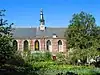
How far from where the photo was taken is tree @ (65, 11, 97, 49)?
221ft

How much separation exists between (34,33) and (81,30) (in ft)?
44.5

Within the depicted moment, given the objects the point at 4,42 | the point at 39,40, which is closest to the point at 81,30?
the point at 39,40

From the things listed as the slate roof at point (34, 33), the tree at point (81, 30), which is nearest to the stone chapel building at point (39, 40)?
the slate roof at point (34, 33)

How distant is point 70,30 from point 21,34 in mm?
13912

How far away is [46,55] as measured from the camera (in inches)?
2751

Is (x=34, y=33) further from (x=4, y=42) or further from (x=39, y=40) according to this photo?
(x=4, y=42)

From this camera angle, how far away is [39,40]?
3029 inches

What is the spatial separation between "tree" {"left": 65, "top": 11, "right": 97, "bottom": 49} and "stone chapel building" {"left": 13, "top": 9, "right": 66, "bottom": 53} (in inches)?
180

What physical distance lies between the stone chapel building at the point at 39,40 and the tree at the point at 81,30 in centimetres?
457

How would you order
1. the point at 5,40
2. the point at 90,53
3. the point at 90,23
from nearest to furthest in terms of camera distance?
the point at 5,40 < the point at 90,53 < the point at 90,23

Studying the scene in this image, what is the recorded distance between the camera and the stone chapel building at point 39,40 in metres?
76.9

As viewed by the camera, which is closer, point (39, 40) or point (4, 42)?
point (4, 42)

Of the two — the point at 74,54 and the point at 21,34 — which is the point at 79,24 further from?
the point at 74,54

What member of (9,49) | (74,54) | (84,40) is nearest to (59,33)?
(84,40)
